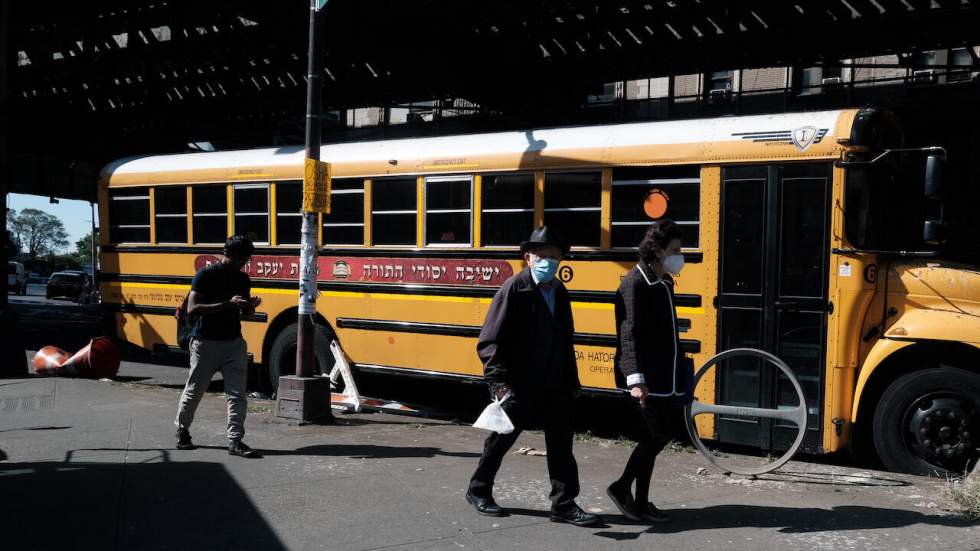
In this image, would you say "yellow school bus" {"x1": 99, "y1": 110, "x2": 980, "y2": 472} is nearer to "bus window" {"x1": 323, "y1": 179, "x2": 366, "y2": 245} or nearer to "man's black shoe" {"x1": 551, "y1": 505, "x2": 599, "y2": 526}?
"bus window" {"x1": 323, "y1": 179, "x2": 366, "y2": 245}

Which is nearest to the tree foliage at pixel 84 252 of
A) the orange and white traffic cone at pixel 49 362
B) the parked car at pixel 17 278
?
the parked car at pixel 17 278

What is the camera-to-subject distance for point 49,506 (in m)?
5.54

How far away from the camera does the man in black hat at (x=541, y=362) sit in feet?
17.2

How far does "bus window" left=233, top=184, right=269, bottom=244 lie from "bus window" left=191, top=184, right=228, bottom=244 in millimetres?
205

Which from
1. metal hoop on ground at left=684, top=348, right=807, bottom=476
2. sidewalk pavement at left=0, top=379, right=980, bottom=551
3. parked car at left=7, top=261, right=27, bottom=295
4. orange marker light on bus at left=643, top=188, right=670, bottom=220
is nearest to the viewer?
sidewalk pavement at left=0, top=379, right=980, bottom=551

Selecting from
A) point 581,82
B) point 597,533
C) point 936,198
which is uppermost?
point 581,82

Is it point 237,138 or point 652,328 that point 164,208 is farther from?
point 237,138

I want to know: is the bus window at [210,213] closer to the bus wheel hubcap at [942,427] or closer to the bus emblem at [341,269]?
the bus emblem at [341,269]

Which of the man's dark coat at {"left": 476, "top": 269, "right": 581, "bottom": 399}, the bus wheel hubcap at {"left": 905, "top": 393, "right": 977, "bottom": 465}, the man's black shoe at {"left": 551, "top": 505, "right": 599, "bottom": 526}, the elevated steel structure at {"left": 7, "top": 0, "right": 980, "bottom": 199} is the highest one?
the elevated steel structure at {"left": 7, "top": 0, "right": 980, "bottom": 199}

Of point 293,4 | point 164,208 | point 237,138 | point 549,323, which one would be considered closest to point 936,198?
point 549,323

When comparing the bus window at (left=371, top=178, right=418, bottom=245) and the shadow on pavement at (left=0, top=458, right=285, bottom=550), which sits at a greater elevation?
the bus window at (left=371, top=178, right=418, bottom=245)

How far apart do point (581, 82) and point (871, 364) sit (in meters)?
12.4

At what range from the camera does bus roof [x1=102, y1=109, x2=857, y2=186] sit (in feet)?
23.1

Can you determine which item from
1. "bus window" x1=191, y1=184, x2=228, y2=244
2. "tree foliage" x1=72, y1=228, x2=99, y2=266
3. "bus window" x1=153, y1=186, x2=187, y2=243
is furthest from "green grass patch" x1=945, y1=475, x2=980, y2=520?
"tree foliage" x1=72, y1=228, x2=99, y2=266
